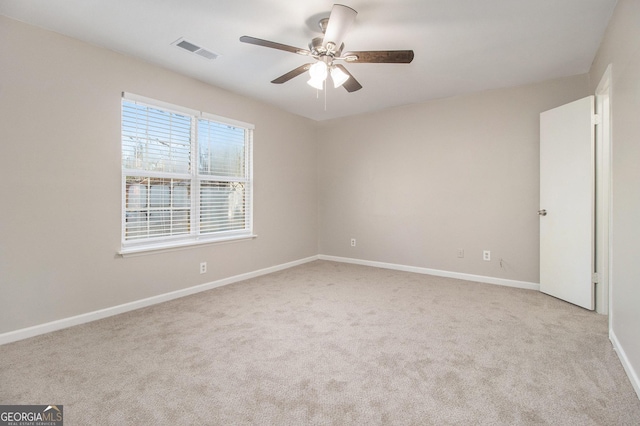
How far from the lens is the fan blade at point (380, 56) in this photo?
2.17 m

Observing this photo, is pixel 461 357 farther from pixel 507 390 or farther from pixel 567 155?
pixel 567 155

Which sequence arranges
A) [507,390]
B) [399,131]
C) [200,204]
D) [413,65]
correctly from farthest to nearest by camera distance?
[399,131]
[200,204]
[413,65]
[507,390]

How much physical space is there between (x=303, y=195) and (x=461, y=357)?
3.60m

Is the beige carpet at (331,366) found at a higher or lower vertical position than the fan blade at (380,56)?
lower

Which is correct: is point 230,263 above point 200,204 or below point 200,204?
below

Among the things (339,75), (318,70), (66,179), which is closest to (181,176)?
(66,179)

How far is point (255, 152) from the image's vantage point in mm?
4293

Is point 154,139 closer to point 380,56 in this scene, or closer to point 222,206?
point 222,206

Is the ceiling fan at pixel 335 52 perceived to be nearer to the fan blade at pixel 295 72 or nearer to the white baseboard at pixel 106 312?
the fan blade at pixel 295 72

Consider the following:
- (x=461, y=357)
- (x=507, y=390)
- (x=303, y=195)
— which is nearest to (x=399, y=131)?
(x=303, y=195)

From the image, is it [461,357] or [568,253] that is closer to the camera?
[461,357]

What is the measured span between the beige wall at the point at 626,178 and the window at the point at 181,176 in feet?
12.1

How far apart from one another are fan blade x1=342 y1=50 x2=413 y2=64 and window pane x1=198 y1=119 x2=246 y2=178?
6.94 feet

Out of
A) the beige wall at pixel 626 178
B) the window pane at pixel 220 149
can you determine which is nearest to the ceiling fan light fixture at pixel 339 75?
the beige wall at pixel 626 178
